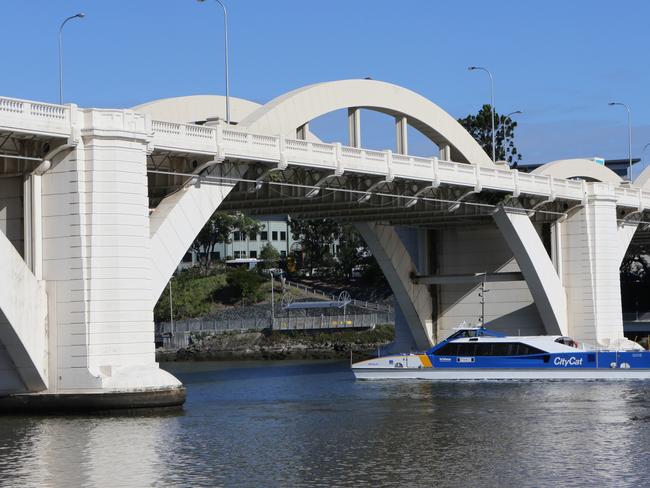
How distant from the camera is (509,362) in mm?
68750

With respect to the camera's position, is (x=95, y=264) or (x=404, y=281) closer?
(x=95, y=264)

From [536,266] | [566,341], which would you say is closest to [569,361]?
[566,341]

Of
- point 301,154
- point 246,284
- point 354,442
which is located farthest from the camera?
point 246,284

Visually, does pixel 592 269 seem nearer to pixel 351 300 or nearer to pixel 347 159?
pixel 347 159

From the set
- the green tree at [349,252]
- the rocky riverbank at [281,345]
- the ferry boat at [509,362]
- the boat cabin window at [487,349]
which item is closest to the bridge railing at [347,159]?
the boat cabin window at [487,349]

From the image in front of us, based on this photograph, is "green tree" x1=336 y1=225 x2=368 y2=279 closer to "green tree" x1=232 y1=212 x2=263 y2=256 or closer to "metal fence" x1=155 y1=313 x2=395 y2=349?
"green tree" x1=232 y1=212 x2=263 y2=256

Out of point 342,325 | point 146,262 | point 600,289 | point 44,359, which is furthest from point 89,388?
point 342,325

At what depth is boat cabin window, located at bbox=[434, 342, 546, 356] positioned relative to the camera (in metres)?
69.1

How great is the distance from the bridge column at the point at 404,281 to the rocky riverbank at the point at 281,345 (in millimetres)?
17643

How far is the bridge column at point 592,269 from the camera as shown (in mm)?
82812

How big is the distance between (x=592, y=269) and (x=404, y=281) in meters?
12.0

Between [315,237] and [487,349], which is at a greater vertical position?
[315,237]

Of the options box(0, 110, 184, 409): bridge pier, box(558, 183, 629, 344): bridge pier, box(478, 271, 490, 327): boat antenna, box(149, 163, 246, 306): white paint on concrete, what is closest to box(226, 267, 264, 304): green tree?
box(478, 271, 490, 327): boat antenna

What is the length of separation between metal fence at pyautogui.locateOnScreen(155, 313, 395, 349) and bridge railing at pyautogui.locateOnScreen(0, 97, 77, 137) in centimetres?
7581
